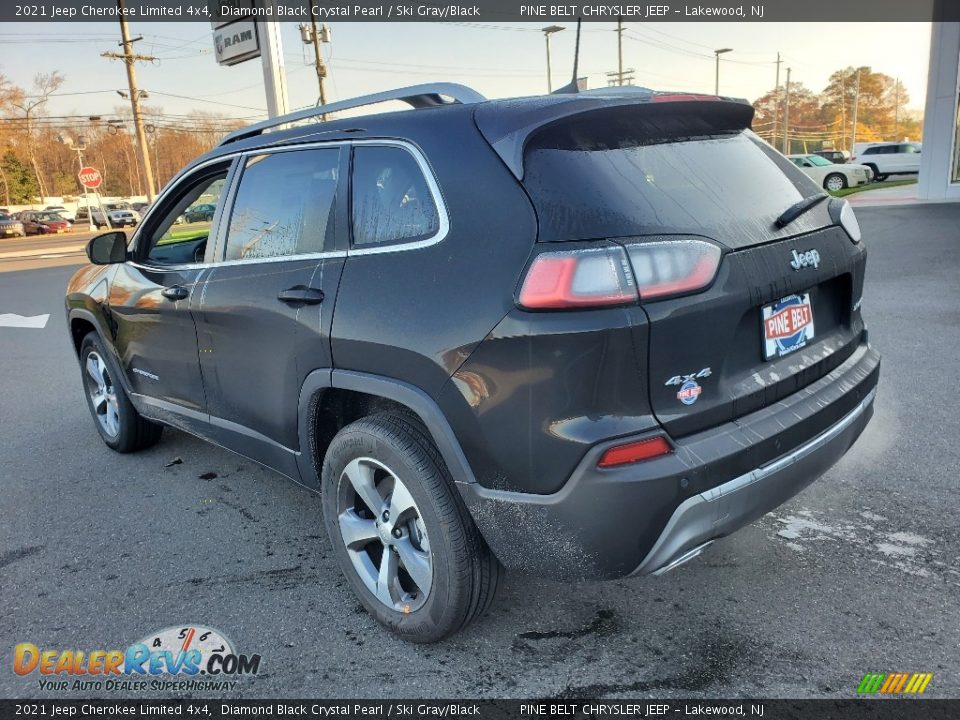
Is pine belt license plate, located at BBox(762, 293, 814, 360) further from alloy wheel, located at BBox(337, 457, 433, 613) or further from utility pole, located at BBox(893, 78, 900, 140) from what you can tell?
utility pole, located at BBox(893, 78, 900, 140)

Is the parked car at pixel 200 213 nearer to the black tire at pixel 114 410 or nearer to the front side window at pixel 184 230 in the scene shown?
the front side window at pixel 184 230

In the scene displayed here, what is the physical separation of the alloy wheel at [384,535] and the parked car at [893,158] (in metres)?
39.3

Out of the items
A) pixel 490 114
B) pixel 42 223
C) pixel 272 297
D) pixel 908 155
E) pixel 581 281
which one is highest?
pixel 490 114

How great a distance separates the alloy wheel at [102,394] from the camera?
15.3ft

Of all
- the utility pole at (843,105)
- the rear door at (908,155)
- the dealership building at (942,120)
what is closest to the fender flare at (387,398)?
the dealership building at (942,120)

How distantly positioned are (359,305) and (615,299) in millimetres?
939

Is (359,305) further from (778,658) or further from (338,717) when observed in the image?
(778,658)

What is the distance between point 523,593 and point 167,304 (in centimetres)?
227

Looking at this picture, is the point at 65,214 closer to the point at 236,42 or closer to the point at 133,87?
the point at 133,87

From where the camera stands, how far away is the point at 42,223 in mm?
48156

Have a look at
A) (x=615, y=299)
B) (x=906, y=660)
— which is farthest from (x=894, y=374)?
(x=615, y=299)

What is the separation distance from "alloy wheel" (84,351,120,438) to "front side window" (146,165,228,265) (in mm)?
913

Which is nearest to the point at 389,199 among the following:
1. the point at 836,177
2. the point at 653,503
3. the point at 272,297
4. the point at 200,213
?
the point at 272,297

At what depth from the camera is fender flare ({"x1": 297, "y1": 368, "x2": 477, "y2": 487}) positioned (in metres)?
2.26
